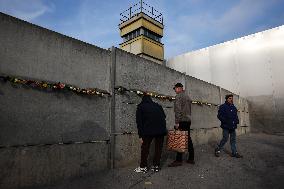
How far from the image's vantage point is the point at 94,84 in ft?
16.1

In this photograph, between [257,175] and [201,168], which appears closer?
[257,175]

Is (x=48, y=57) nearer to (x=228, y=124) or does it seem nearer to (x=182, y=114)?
(x=182, y=114)

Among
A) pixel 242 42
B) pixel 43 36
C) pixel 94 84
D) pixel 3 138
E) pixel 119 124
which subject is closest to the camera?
pixel 3 138

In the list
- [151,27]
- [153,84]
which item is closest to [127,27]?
[151,27]

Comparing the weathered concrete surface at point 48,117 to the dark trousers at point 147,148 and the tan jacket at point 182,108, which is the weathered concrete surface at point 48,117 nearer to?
the dark trousers at point 147,148

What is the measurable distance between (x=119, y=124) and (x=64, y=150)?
4.84 ft

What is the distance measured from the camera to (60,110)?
13.7 ft

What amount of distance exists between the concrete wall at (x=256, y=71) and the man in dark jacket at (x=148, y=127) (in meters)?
12.6

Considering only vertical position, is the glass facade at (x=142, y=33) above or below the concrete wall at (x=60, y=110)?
above

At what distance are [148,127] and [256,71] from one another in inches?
519

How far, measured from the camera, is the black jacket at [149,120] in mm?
4926

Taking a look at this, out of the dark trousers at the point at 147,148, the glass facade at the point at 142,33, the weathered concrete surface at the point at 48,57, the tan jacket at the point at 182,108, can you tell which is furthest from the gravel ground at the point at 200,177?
the glass facade at the point at 142,33

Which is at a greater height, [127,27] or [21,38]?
[127,27]

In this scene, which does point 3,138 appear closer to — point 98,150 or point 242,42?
point 98,150
